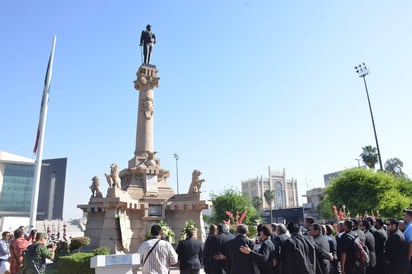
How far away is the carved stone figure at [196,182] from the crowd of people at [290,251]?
917 cm

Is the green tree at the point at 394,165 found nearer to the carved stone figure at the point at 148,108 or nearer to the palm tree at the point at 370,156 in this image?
the palm tree at the point at 370,156

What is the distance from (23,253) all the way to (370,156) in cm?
5478

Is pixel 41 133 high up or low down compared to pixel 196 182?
up

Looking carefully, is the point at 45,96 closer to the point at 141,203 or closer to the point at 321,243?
the point at 141,203

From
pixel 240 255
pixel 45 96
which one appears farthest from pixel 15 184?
pixel 240 255

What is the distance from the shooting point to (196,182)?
17.3 metres

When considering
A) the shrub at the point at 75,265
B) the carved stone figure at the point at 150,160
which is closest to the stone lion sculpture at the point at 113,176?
the carved stone figure at the point at 150,160

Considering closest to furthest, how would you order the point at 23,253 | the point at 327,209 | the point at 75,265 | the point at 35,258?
1. the point at 35,258
2. the point at 23,253
3. the point at 75,265
4. the point at 327,209

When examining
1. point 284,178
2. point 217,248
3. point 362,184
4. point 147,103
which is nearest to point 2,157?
point 147,103

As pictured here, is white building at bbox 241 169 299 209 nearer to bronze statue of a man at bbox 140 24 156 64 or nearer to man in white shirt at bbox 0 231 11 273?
bronze statue of a man at bbox 140 24 156 64

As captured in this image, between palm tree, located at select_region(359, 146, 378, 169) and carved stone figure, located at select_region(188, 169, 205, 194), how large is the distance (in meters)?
44.3

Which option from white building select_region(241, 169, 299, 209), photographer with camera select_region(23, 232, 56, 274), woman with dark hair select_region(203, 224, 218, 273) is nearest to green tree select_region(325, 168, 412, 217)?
woman with dark hair select_region(203, 224, 218, 273)

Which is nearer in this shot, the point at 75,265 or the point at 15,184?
the point at 75,265

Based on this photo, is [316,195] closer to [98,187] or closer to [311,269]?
[98,187]
